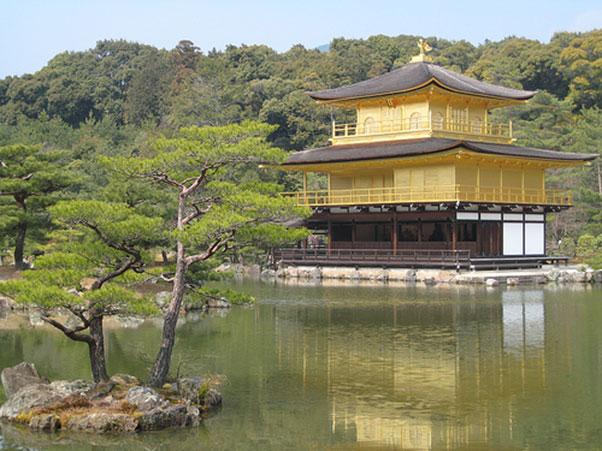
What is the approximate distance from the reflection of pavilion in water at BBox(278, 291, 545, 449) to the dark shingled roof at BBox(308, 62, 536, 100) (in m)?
17.4

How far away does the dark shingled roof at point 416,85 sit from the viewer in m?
38.5

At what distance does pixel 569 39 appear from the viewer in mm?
82750

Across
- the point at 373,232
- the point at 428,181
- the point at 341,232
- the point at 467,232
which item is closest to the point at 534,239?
the point at 467,232

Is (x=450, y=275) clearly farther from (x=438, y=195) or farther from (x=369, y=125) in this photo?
(x=369, y=125)

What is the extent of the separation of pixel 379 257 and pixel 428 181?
4.13m

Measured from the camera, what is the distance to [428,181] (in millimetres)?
36938

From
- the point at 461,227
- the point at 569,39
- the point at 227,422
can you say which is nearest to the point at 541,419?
the point at 227,422

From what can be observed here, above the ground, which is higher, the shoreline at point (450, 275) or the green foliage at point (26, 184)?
the green foliage at point (26, 184)

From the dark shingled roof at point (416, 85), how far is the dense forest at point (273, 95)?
666 centimetres

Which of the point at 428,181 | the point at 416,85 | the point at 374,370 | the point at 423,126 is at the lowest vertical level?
the point at 374,370

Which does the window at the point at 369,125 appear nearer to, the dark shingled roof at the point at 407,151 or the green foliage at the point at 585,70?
the dark shingled roof at the point at 407,151

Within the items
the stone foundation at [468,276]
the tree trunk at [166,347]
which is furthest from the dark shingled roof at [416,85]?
the tree trunk at [166,347]

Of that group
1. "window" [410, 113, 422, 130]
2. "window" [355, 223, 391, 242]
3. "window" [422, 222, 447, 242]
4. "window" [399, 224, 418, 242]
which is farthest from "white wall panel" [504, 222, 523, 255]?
"window" [410, 113, 422, 130]

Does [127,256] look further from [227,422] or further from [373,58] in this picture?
[373,58]
